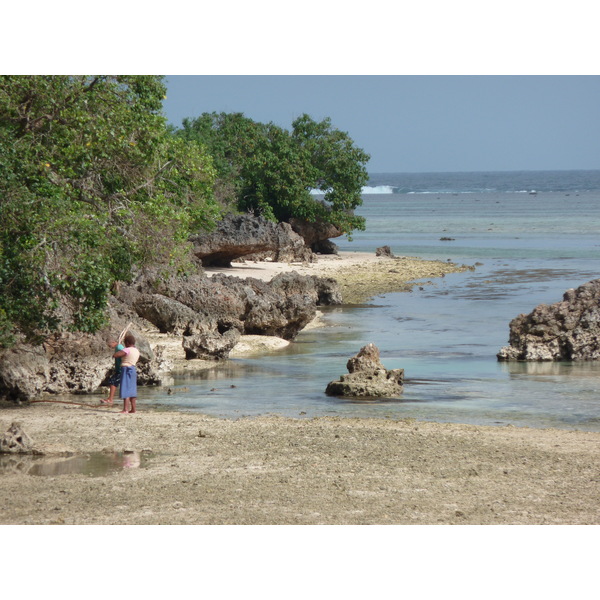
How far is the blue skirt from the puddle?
3066 millimetres

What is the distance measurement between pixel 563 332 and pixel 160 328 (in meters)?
9.48

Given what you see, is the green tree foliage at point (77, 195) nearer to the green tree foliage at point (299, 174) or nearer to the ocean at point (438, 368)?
the ocean at point (438, 368)

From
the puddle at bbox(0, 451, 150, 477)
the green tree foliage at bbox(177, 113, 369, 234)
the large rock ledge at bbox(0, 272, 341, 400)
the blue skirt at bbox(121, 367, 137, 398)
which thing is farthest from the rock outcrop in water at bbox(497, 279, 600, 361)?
the green tree foliage at bbox(177, 113, 369, 234)

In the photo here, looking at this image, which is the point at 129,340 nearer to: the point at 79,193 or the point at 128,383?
the point at 128,383

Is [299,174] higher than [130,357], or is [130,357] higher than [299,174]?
[299,174]

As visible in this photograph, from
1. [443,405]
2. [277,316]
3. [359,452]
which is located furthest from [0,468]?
[277,316]

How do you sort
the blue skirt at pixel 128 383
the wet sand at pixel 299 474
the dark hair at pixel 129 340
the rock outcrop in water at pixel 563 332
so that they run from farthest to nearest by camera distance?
the rock outcrop in water at pixel 563 332 → the dark hair at pixel 129 340 → the blue skirt at pixel 128 383 → the wet sand at pixel 299 474

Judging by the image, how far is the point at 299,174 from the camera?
167 feet

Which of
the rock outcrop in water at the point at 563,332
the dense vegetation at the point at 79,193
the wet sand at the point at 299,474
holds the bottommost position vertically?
the wet sand at the point at 299,474

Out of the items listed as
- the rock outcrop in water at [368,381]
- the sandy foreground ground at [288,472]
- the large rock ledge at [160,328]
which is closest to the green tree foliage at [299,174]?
the large rock ledge at [160,328]

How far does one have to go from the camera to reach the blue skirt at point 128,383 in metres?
15.3

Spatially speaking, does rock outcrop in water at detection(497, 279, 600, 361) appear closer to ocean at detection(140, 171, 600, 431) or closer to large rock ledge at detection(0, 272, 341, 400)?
ocean at detection(140, 171, 600, 431)

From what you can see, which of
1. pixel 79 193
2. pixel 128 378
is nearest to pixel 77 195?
pixel 79 193

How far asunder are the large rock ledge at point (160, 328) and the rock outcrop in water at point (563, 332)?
5.70 m
